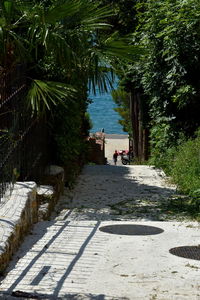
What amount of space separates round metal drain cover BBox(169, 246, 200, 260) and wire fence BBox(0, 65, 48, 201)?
2035mm

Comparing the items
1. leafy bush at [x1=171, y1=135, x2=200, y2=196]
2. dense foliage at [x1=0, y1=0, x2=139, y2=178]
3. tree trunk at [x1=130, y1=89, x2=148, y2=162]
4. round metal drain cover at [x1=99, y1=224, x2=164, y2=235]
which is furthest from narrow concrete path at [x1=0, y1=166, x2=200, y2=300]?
tree trunk at [x1=130, y1=89, x2=148, y2=162]

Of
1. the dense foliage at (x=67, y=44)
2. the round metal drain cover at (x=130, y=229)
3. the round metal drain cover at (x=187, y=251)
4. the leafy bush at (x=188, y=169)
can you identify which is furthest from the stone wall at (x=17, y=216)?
the leafy bush at (x=188, y=169)

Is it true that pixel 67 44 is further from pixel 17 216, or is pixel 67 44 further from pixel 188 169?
pixel 188 169

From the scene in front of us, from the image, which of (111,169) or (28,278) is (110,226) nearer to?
(28,278)

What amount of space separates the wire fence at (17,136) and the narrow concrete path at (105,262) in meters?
0.77

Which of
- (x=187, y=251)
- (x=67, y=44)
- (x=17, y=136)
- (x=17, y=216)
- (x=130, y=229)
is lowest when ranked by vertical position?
(x=130, y=229)

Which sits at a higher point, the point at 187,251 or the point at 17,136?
the point at 17,136

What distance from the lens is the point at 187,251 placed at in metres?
6.16

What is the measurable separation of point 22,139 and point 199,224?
270 cm

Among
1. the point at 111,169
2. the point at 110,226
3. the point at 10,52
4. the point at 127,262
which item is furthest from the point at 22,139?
the point at 111,169

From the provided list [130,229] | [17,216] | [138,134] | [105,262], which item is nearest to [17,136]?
[130,229]

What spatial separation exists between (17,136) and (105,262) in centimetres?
305

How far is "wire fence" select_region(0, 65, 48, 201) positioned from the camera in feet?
23.3

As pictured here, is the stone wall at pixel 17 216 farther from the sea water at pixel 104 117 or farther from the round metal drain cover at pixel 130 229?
the sea water at pixel 104 117
